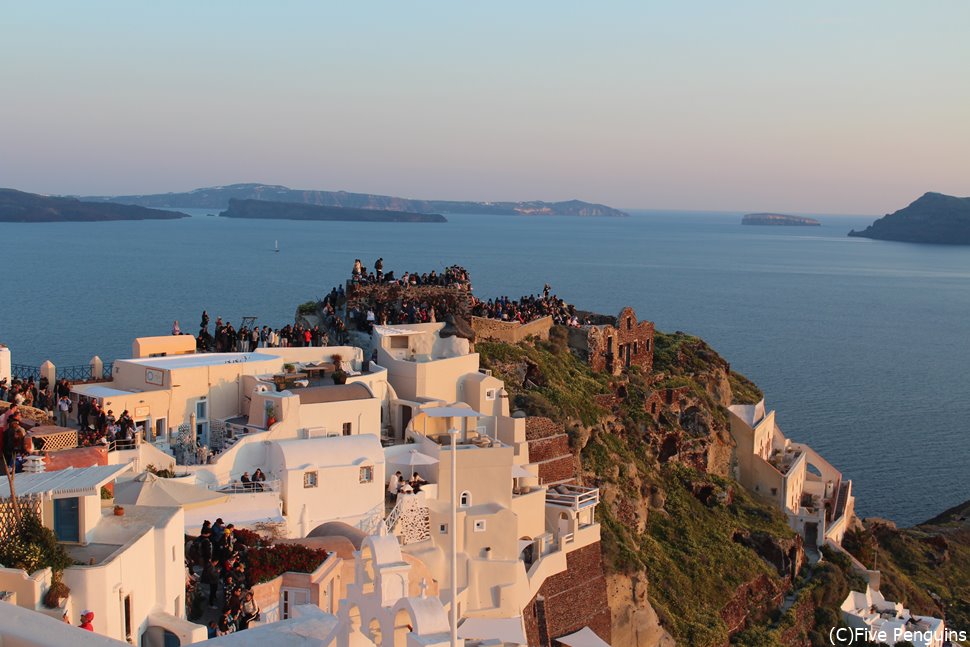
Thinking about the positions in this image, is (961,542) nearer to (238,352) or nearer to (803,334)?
(238,352)

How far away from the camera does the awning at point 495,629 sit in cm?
2448

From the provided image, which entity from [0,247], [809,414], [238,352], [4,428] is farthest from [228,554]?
[0,247]

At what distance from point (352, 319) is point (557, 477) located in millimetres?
10199

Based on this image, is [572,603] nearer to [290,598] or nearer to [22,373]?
[290,598]

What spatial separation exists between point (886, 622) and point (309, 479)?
26.1m

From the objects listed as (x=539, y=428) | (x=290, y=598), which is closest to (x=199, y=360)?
(x=539, y=428)

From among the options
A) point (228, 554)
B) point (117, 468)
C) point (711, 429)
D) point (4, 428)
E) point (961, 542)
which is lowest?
point (961, 542)

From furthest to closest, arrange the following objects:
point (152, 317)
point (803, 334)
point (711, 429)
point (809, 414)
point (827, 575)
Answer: point (803, 334)
point (152, 317)
point (809, 414)
point (711, 429)
point (827, 575)

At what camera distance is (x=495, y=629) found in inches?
985

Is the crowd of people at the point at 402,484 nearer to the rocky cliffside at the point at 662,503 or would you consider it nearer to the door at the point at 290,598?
the door at the point at 290,598

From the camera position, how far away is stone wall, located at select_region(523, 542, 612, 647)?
28.6 metres

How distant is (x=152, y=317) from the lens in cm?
7994

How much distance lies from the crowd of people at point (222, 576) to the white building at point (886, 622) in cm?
2923

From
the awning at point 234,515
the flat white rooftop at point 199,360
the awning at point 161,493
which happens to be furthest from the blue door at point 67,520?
the flat white rooftop at point 199,360
